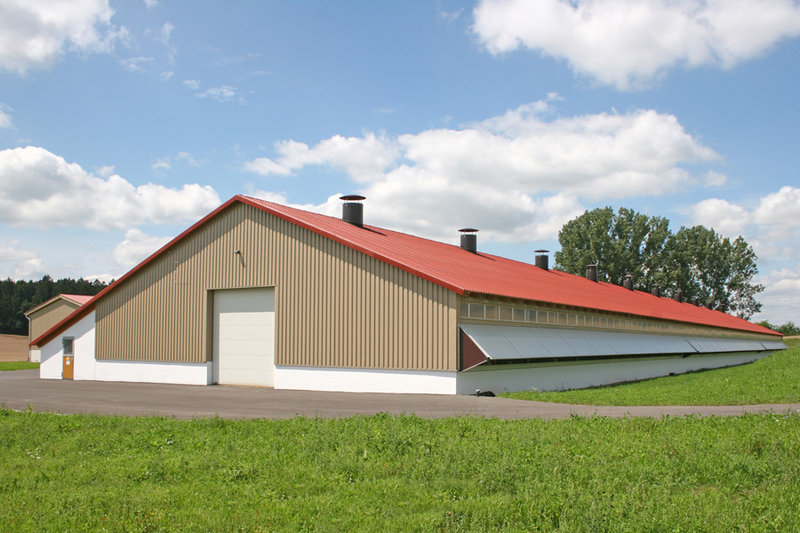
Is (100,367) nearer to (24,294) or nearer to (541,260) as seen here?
(541,260)

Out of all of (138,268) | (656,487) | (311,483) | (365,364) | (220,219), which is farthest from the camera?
(138,268)

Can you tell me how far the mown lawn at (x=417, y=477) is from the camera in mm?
7414

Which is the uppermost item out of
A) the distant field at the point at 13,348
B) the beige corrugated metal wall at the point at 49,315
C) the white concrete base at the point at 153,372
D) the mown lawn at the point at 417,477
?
the beige corrugated metal wall at the point at 49,315

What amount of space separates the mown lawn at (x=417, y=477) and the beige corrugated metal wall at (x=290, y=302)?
9.67m

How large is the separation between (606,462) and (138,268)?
2661cm

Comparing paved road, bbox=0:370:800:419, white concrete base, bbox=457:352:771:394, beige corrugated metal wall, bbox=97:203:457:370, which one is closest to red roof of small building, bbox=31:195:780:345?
beige corrugated metal wall, bbox=97:203:457:370

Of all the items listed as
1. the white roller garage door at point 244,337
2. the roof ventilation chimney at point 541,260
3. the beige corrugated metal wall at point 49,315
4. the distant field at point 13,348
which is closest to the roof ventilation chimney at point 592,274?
the roof ventilation chimney at point 541,260

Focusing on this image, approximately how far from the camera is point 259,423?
44.6 feet

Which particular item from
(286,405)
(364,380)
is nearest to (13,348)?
(364,380)

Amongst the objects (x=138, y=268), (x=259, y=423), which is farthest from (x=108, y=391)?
(x=259, y=423)

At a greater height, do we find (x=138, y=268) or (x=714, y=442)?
(x=138, y=268)

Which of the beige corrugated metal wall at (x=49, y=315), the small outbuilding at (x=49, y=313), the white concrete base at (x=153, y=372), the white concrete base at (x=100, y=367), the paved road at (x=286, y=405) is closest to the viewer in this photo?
the paved road at (x=286, y=405)

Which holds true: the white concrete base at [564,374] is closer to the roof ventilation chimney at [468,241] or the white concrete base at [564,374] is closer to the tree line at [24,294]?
the roof ventilation chimney at [468,241]

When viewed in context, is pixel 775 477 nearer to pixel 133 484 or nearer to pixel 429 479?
pixel 429 479
